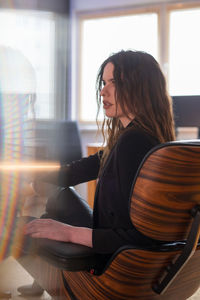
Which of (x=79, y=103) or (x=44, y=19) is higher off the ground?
(x=44, y=19)

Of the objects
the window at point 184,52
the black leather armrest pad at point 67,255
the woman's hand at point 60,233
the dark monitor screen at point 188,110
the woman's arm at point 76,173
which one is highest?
the window at point 184,52

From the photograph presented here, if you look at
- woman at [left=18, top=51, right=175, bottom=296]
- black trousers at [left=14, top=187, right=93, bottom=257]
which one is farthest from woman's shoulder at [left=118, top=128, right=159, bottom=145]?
black trousers at [left=14, top=187, right=93, bottom=257]

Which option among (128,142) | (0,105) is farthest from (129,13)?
(128,142)

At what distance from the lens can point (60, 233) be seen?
3.14 feet

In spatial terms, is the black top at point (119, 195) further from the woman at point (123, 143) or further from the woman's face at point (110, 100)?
the woman's face at point (110, 100)

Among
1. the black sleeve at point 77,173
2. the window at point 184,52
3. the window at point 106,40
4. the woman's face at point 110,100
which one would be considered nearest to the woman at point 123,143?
the woman's face at point 110,100

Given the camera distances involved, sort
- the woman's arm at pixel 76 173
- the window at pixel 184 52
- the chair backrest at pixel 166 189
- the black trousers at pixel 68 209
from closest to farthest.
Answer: the chair backrest at pixel 166 189, the black trousers at pixel 68 209, the woman's arm at pixel 76 173, the window at pixel 184 52

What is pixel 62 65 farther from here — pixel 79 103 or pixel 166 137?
pixel 166 137

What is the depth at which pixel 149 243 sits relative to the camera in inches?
35.2

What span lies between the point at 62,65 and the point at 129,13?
1023 mm

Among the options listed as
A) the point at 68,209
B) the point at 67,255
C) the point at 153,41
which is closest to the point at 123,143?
the point at 67,255

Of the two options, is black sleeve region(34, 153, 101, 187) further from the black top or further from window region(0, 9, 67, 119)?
window region(0, 9, 67, 119)

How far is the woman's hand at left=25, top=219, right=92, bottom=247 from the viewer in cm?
95

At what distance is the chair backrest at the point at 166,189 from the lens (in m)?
0.80
